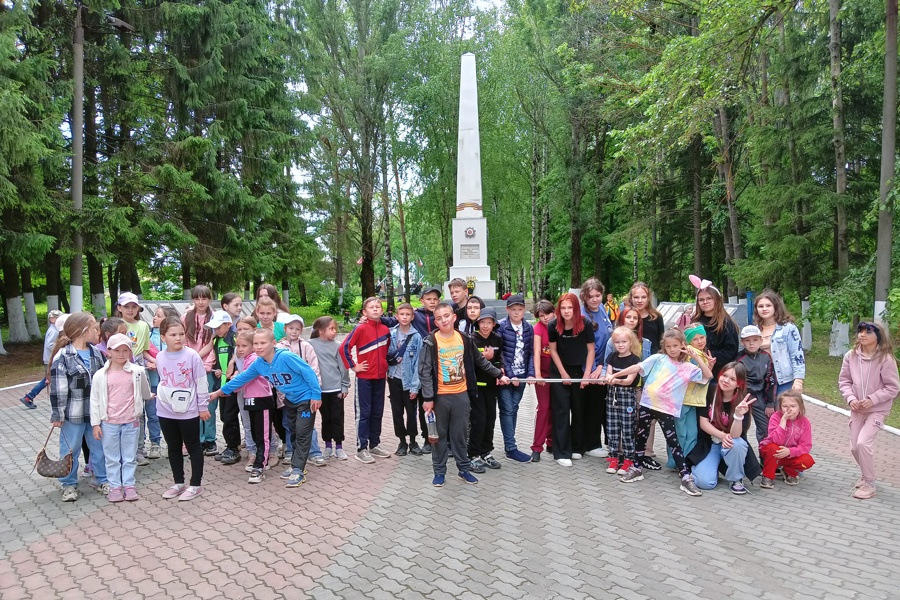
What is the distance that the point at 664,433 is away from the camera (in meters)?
5.15

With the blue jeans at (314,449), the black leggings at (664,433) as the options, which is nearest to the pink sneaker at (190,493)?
the blue jeans at (314,449)

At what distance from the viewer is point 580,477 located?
526 cm

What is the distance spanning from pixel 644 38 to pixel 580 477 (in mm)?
16236

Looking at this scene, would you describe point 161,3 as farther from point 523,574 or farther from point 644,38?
point 523,574

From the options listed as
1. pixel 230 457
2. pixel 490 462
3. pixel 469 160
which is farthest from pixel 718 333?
pixel 469 160

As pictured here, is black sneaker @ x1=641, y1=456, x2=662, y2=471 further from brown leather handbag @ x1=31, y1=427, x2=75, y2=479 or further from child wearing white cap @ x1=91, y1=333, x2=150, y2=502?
brown leather handbag @ x1=31, y1=427, x2=75, y2=479

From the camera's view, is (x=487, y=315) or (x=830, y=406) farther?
(x=830, y=406)

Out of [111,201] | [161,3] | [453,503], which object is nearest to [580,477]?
[453,503]

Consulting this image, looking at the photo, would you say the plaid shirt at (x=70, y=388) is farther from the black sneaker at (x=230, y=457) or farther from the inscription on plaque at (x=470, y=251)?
the inscription on plaque at (x=470, y=251)

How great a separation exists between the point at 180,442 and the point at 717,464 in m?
4.66

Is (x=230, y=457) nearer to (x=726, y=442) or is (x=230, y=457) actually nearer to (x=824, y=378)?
(x=726, y=442)

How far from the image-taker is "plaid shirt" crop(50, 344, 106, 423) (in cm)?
467

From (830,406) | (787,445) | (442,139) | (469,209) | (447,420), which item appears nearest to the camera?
(787,445)

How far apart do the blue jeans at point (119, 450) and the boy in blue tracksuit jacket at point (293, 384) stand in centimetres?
77
